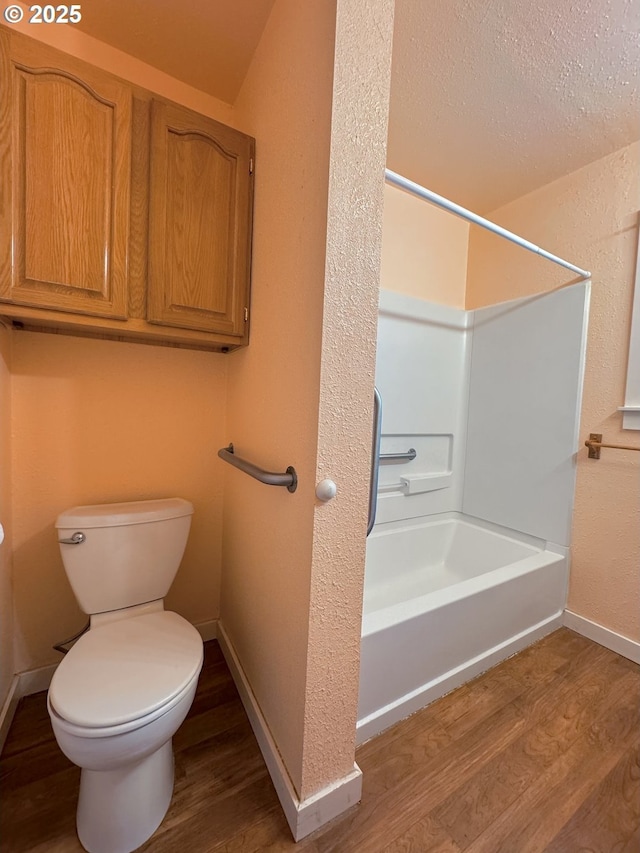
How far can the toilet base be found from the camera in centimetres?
86

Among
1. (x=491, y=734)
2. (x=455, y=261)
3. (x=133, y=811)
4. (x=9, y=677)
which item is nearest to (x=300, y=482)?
(x=133, y=811)

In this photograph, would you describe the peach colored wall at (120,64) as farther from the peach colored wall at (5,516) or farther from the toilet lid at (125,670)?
the toilet lid at (125,670)

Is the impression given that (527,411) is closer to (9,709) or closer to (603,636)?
(603,636)

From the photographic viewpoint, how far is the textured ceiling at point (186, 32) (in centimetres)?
112

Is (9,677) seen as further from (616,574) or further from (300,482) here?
(616,574)

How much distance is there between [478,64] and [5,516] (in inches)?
95.0

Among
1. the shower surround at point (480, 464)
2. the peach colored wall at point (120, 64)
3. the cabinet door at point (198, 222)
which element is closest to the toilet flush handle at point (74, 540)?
the cabinet door at point (198, 222)

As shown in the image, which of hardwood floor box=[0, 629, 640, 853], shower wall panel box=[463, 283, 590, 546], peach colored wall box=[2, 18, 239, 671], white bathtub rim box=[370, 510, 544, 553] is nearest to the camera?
hardwood floor box=[0, 629, 640, 853]

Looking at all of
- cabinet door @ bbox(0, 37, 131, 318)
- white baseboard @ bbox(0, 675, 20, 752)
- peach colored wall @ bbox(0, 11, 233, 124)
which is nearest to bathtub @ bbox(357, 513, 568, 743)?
white baseboard @ bbox(0, 675, 20, 752)

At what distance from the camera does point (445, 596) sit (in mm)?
1358

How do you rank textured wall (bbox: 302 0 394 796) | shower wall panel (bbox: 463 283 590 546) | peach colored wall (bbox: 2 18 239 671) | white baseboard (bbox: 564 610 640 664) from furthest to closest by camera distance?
1. shower wall panel (bbox: 463 283 590 546)
2. white baseboard (bbox: 564 610 640 664)
3. peach colored wall (bbox: 2 18 239 671)
4. textured wall (bbox: 302 0 394 796)

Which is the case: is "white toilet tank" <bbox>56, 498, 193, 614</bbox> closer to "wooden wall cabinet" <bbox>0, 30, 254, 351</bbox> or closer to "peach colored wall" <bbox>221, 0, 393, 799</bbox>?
"peach colored wall" <bbox>221, 0, 393, 799</bbox>

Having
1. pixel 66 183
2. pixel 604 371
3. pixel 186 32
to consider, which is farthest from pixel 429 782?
pixel 186 32

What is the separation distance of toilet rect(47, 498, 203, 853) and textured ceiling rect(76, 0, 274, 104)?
172 centimetres
